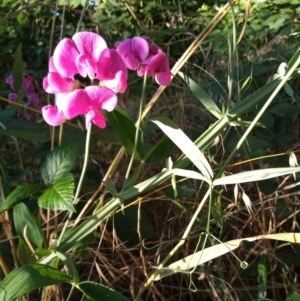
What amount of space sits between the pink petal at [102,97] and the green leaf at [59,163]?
20 cm

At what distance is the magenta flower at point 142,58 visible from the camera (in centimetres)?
95

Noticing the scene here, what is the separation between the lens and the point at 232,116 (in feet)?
3.19

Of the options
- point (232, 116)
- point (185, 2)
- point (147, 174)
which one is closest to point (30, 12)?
point (185, 2)

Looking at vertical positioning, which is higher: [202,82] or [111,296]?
[111,296]

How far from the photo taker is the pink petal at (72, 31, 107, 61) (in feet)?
2.96

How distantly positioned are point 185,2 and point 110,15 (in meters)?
0.38

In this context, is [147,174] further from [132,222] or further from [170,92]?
[170,92]

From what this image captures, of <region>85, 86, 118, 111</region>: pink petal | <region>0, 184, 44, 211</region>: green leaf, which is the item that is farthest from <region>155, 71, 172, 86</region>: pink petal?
<region>0, 184, 44, 211</region>: green leaf

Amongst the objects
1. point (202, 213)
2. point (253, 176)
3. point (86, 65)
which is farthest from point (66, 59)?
point (202, 213)

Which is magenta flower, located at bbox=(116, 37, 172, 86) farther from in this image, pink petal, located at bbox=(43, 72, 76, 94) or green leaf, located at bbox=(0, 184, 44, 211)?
green leaf, located at bbox=(0, 184, 44, 211)

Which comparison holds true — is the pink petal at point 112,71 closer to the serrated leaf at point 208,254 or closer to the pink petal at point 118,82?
the pink petal at point 118,82

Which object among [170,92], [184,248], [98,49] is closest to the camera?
[98,49]

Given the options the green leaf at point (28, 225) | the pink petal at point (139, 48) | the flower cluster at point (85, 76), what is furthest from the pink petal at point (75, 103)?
the green leaf at point (28, 225)

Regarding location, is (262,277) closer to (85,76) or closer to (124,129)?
(124,129)
